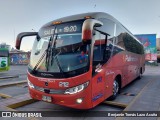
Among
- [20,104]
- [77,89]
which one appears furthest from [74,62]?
[20,104]

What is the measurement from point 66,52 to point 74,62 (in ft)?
1.39


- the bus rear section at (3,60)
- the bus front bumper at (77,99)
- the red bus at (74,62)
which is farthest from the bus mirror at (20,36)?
the bus rear section at (3,60)

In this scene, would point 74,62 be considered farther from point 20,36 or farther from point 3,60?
point 3,60

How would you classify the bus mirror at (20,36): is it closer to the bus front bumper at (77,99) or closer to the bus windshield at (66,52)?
the bus windshield at (66,52)

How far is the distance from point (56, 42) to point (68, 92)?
156 cm

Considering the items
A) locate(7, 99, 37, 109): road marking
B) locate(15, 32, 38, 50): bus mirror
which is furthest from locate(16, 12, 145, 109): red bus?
locate(7, 99, 37, 109): road marking

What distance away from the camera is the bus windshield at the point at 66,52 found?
4.52m

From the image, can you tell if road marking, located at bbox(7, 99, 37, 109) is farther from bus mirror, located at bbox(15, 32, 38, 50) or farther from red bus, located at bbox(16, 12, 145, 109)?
bus mirror, located at bbox(15, 32, 38, 50)

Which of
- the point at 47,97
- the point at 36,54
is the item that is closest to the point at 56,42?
the point at 36,54

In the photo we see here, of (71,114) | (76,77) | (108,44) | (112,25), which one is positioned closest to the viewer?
(76,77)

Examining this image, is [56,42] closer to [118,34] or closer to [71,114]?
[71,114]

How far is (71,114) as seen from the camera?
520 centimetres

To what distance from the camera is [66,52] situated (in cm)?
472

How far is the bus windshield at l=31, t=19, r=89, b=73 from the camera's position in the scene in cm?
452
